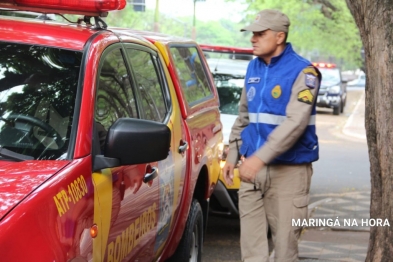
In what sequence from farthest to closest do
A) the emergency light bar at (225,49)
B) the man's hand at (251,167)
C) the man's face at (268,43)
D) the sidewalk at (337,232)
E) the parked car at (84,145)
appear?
the emergency light bar at (225,49) < the sidewalk at (337,232) < the man's face at (268,43) < the man's hand at (251,167) < the parked car at (84,145)

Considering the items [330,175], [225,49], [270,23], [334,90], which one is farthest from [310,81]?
[334,90]

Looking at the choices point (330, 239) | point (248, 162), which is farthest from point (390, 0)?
point (330, 239)

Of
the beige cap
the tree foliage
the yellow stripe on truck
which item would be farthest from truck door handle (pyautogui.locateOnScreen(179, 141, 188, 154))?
the tree foliage

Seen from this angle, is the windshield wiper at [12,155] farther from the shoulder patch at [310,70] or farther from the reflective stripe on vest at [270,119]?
the shoulder patch at [310,70]

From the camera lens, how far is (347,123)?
25.7 metres

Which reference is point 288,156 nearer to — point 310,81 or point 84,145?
point 310,81

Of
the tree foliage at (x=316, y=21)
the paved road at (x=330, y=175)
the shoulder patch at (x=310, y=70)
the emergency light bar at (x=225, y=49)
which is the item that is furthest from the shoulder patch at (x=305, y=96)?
the tree foliage at (x=316, y=21)

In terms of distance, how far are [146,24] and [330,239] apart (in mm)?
67627

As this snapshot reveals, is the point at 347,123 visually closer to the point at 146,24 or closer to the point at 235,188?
the point at 235,188

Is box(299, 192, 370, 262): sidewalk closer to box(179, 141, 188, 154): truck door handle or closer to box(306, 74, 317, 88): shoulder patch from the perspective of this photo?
box(179, 141, 188, 154): truck door handle

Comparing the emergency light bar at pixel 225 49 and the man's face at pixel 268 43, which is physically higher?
the man's face at pixel 268 43

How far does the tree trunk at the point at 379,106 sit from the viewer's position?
5.04 m

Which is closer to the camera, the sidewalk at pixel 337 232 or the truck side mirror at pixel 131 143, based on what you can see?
the truck side mirror at pixel 131 143

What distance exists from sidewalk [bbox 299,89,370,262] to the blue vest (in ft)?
7.41
